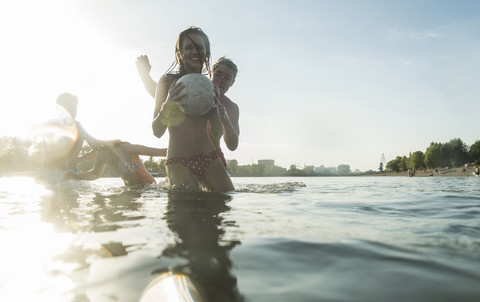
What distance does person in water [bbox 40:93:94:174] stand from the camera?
9.05 meters

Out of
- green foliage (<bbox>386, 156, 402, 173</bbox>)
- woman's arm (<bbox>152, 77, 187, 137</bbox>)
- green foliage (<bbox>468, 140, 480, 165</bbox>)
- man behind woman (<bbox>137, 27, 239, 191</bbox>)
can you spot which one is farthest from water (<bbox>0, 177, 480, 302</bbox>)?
green foliage (<bbox>386, 156, 402, 173</bbox>)

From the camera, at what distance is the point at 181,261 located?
5.90 feet

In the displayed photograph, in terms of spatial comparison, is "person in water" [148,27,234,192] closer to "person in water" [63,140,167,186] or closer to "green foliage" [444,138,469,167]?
"person in water" [63,140,167,186]

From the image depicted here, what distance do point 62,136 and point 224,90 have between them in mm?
5302

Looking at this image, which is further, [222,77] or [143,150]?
[143,150]

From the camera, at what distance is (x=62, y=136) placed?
9.09 m

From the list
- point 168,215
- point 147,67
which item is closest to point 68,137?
point 147,67

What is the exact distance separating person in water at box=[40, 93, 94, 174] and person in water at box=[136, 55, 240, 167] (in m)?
3.22

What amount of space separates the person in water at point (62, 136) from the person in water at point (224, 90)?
127 inches

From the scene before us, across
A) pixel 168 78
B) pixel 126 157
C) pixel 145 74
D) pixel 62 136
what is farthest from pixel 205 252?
pixel 62 136

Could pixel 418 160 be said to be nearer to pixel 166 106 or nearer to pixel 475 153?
pixel 475 153

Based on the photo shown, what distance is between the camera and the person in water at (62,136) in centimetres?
905

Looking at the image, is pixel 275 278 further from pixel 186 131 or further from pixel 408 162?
pixel 408 162

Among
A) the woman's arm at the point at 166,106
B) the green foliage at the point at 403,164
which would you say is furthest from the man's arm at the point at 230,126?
the green foliage at the point at 403,164
